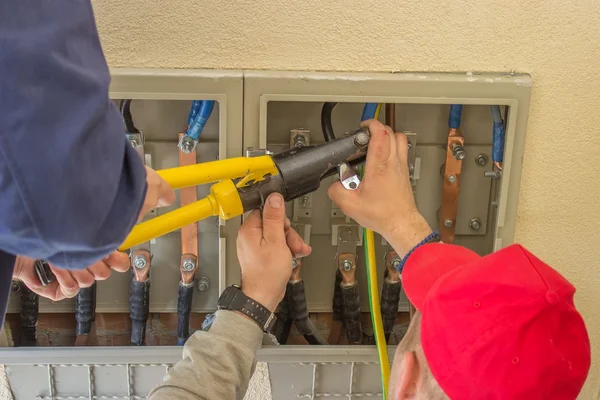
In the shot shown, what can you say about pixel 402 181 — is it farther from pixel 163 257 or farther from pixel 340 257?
pixel 163 257

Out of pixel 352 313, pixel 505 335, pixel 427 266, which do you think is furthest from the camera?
pixel 352 313

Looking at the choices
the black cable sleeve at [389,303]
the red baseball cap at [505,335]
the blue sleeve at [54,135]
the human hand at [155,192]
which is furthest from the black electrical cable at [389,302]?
the blue sleeve at [54,135]

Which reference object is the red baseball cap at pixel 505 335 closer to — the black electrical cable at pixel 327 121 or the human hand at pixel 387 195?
the human hand at pixel 387 195

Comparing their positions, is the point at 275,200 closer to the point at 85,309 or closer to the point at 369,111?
Result: the point at 369,111

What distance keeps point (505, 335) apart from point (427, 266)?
176 mm

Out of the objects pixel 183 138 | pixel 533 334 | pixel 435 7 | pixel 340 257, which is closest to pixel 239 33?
pixel 183 138

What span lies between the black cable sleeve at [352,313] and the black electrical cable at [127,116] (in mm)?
400

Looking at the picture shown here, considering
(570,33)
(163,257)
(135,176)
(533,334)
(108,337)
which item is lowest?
(108,337)

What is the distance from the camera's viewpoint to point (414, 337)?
0.75m

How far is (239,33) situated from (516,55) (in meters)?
0.39

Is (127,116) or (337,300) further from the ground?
(127,116)

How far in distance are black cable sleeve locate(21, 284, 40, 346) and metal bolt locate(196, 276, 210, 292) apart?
0.83 feet

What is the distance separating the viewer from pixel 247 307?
0.83m

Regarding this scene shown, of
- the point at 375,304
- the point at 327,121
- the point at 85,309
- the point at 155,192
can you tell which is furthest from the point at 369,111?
the point at 85,309
